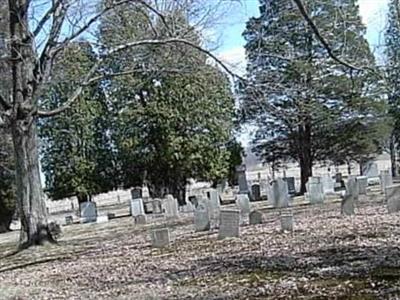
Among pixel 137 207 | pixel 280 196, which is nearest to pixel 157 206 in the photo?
pixel 137 207

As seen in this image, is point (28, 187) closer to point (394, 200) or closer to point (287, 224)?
point (287, 224)

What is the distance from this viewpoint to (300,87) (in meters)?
17.1

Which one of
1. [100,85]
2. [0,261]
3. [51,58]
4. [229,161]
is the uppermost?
[100,85]

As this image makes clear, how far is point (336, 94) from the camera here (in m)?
31.2

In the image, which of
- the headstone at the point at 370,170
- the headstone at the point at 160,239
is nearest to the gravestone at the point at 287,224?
the headstone at the point at 160,239

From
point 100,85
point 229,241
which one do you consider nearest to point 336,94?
point 100,85

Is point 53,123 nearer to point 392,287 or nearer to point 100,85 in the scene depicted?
point 100,85

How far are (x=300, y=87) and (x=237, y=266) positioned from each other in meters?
8.87

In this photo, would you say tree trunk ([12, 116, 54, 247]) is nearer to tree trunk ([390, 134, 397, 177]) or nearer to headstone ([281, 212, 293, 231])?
headstone ([281, 212, 293, 231])

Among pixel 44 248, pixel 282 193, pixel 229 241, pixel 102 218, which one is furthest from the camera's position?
pixel 102 218

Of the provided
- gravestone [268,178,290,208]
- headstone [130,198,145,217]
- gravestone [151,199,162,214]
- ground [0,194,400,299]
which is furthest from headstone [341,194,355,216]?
headstone [130,198,145,217]

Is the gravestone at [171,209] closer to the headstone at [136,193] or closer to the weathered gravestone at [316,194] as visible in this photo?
the weathered gravestone at [316,194]

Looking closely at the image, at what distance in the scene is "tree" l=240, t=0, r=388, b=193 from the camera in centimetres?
1454

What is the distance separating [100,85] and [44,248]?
18652 mm
